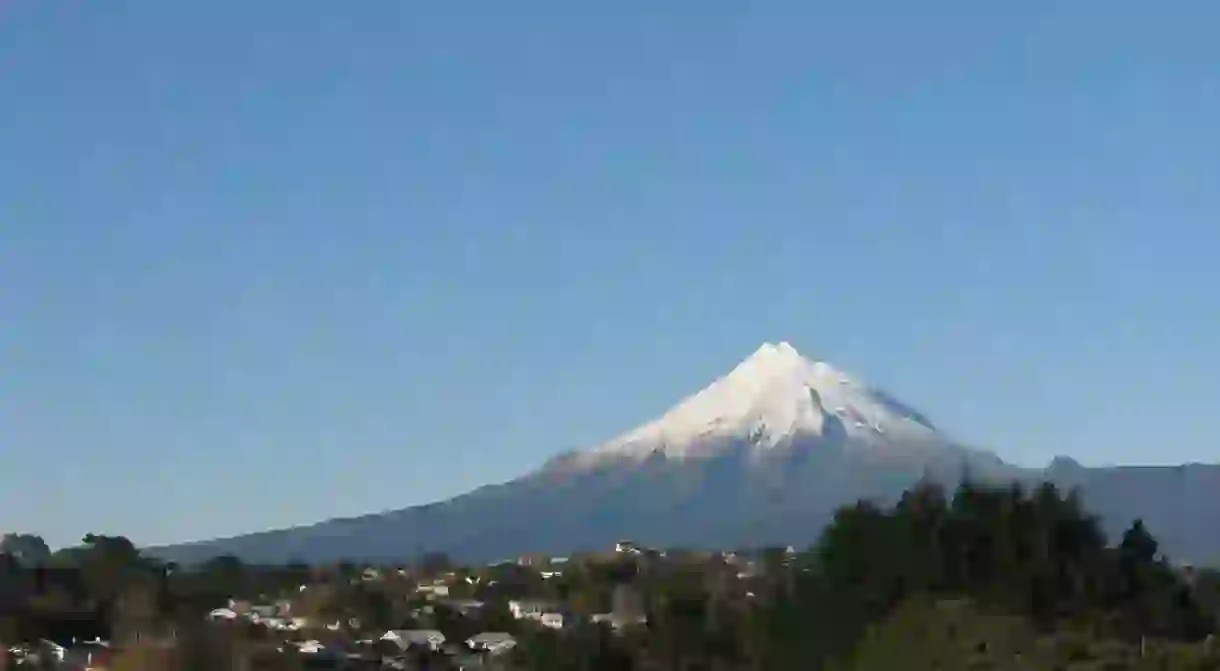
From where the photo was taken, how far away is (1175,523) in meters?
155

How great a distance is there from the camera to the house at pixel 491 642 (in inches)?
1854

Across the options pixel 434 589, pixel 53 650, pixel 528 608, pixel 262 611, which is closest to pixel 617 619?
pixel 528 608

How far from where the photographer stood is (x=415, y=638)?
5094 centimetres

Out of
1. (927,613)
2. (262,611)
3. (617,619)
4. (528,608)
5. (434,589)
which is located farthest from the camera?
(434,589)

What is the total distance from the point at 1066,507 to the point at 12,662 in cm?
1869

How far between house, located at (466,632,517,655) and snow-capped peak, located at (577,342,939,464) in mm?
120776

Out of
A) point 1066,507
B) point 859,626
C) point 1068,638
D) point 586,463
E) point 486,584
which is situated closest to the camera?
point 1068,638

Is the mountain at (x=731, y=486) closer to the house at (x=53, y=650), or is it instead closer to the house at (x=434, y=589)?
the house at (x=434, y=589)

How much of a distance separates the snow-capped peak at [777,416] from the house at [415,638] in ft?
394

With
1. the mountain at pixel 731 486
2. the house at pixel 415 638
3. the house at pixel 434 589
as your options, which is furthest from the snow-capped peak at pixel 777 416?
the house at pixel 415 638

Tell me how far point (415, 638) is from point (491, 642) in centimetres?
225

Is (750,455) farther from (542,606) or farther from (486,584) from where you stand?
(542,606)

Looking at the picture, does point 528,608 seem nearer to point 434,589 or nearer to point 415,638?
point 434,589

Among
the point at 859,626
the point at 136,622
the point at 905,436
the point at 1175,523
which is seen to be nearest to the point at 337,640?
the point at 136,622
